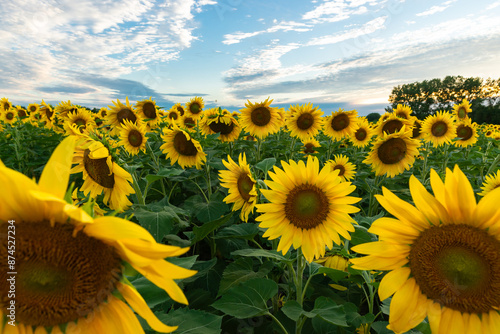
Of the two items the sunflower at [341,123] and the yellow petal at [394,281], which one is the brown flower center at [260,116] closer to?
the sunflower at [341,123]

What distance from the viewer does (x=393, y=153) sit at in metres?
5.16

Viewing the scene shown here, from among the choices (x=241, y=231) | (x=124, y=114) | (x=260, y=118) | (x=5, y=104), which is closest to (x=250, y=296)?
(x=241, y=231)

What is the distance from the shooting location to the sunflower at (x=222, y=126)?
18.5 feet

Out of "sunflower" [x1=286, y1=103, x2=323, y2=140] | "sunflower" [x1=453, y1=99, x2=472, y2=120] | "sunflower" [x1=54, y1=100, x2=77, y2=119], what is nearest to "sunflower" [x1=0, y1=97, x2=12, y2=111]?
"sunflower" [x1=54, y1=100, x2=77, y2=119]

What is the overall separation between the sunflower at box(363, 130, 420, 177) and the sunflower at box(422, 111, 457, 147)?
88.9 inches

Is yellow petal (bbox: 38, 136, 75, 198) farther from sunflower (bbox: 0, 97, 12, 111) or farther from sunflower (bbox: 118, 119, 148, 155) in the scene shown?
sunflower (bbox: 0, 97, 12, 111)

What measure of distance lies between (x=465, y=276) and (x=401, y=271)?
0.25 metres

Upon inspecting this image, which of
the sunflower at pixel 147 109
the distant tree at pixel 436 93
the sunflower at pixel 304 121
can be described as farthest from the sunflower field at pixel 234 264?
the distant tree at pixel 436 93

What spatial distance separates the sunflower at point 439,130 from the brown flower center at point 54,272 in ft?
25.3

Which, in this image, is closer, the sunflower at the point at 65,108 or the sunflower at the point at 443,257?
the sunflower at the point at 443,257

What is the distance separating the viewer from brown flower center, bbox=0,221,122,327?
2.92ft

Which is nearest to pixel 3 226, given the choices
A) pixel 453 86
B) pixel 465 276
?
pixel 465 276

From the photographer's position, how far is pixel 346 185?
85.0 inches

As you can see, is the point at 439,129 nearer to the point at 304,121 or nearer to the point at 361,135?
the point at 361,135
